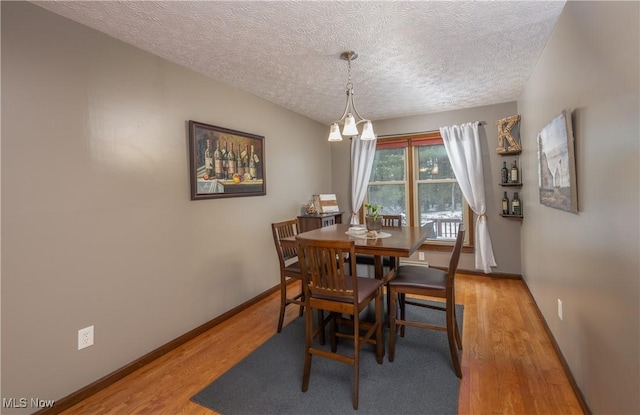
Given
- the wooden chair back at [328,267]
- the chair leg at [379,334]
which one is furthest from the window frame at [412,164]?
the wooden chair back at [328,267]

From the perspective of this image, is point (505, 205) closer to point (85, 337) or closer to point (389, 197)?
point (389, 197)

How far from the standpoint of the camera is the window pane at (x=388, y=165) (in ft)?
15.5

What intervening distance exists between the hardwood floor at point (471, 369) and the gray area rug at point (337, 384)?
94 mm

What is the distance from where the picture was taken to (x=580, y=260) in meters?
1.70

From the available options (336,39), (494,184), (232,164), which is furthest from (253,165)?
(494,184)

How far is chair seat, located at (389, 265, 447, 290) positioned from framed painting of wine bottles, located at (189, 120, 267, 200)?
183 centimetres

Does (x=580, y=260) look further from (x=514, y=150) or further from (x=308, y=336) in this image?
(x=514, y=150)

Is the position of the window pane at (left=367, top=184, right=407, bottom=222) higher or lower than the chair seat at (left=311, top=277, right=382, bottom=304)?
higher

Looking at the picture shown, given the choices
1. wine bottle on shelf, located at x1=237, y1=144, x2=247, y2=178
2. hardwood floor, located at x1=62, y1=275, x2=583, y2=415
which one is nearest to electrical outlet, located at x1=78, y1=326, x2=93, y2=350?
hardwood floor, located at x1=62, y1=275, x2=583, y2=415

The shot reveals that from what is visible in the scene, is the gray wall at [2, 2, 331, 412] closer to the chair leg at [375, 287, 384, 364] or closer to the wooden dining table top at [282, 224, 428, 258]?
the wooden dining table top at [282, 224, 428, 258]

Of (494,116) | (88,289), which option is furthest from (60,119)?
(494,116)

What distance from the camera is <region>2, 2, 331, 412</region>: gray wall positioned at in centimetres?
166

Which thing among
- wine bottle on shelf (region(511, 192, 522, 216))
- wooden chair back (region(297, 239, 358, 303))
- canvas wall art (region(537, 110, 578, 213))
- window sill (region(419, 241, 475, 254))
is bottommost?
window sill (region(419, 241, 475, 254))

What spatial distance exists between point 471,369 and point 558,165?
148cm
